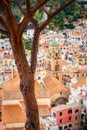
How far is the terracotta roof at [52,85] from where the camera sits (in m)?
15.5

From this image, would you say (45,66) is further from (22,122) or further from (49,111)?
(22,122)

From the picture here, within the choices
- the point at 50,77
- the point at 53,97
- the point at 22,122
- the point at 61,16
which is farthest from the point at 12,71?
the point at 61,16

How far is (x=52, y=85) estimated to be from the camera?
16016 millimetres

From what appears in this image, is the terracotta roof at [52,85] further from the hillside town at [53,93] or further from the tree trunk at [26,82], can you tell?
the tree trunk at [26,82]

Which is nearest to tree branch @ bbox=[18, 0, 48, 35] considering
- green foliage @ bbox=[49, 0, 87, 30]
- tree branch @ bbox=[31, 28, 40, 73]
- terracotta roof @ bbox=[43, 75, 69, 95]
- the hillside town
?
tree branch @ bbox=[31, 28, 40, 73]

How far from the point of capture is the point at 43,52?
77.8 ft

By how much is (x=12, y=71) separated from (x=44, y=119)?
6.72 meters

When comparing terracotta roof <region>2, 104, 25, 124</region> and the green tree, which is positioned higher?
the green tree

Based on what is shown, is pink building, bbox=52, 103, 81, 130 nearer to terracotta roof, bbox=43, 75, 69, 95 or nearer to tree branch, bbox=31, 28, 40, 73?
terracotta roof, bbox=43, 75, 69, 95

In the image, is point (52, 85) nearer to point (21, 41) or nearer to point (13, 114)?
point (13, 114)

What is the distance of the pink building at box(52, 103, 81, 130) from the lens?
1219cm

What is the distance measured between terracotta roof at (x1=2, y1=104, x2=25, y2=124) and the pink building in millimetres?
1191

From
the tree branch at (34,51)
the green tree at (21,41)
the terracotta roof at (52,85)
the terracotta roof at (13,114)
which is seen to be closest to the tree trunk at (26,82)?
the green tree at (21,41)

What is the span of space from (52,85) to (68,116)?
3.73m
